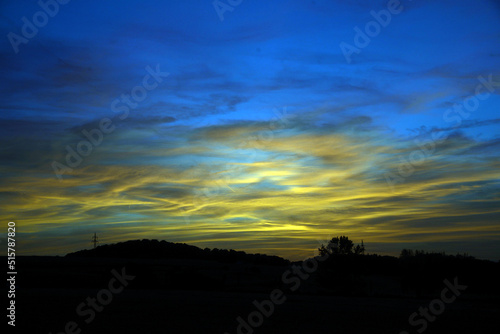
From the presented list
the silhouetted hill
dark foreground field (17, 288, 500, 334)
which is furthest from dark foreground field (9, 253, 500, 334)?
the silhouetted hill

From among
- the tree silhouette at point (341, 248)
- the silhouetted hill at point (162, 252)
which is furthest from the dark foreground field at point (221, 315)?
the silhouetted hill at point (162, 252)

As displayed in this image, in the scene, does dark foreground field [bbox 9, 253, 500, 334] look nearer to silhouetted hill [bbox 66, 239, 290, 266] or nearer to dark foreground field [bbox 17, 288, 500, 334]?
dark foreground field [bbox 17, 288, 500, 334]

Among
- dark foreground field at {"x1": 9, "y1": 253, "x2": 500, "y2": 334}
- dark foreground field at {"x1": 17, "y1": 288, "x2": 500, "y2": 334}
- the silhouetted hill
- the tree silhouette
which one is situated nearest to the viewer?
dark foreground field at {"x1": 9, "y1": 253, "x2": 500, "y2": 334}

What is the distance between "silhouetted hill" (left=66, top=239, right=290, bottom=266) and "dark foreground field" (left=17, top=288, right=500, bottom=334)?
6490 centimetres

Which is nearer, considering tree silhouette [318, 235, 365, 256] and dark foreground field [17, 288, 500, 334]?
dark foreground field [17, 288, 500, 334]

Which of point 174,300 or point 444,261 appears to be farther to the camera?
point 444,261

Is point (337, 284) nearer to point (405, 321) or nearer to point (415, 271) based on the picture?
point (415, 271)

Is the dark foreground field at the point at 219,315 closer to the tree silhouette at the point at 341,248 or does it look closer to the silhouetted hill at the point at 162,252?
the tree silhouette at the point at 341,248

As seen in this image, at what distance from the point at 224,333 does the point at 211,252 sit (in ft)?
295

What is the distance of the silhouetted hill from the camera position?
95875mm

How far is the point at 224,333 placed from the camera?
664 inches

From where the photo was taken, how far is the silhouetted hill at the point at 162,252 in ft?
315

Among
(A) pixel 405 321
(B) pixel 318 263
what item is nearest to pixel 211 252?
(B) pixel 318 263

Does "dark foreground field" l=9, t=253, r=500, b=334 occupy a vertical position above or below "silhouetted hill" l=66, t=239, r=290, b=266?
below
